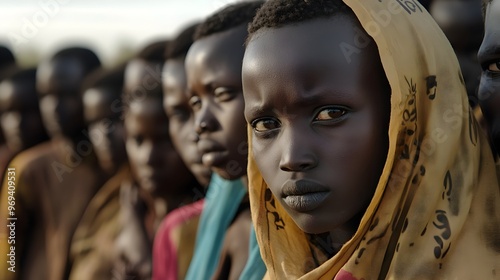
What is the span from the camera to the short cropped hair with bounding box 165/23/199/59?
3.59 meters

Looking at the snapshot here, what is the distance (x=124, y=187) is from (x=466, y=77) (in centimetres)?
229

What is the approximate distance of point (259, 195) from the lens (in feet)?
7.34

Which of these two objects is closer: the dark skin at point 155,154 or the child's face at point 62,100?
the dark skin at point 155,154

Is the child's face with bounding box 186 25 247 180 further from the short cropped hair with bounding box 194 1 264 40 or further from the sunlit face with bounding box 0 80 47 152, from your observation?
the sunlit face with bounding box 0 80 47 152

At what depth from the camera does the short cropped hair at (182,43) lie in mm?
3592

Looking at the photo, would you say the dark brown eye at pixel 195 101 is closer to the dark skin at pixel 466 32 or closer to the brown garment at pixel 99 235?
the dark skin at pixel 466 32

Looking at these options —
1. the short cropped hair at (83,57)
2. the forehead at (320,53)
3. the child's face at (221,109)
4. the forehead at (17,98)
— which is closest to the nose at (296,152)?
the forehead at (320,53)

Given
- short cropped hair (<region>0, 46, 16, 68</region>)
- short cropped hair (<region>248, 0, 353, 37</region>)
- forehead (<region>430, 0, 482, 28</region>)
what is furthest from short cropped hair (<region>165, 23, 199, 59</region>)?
short cropped hair (<region>0, 46, 16, 68</region>)

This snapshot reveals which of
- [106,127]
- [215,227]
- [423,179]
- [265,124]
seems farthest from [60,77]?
[423,179]

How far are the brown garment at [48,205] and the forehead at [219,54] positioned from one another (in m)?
2.45

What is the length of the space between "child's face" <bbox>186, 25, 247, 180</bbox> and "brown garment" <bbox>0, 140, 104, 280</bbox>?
250cm

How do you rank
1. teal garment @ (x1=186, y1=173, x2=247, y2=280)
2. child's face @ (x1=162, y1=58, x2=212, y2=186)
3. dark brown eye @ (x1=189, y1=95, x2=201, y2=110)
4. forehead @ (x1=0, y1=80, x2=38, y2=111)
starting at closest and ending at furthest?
dark brown eye @ (x1=189, y1=95, x2=201, y2=110) → teal garment @ (x1=186, y1=173, x2=247, y2=280) → child's face @ (x1=162, y1=58, x2=212, y2=186) → forehead @ (x1=0, y1=80, x2=38, y2=111)

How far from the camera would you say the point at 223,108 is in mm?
2760

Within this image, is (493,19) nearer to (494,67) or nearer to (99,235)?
(494,67)
